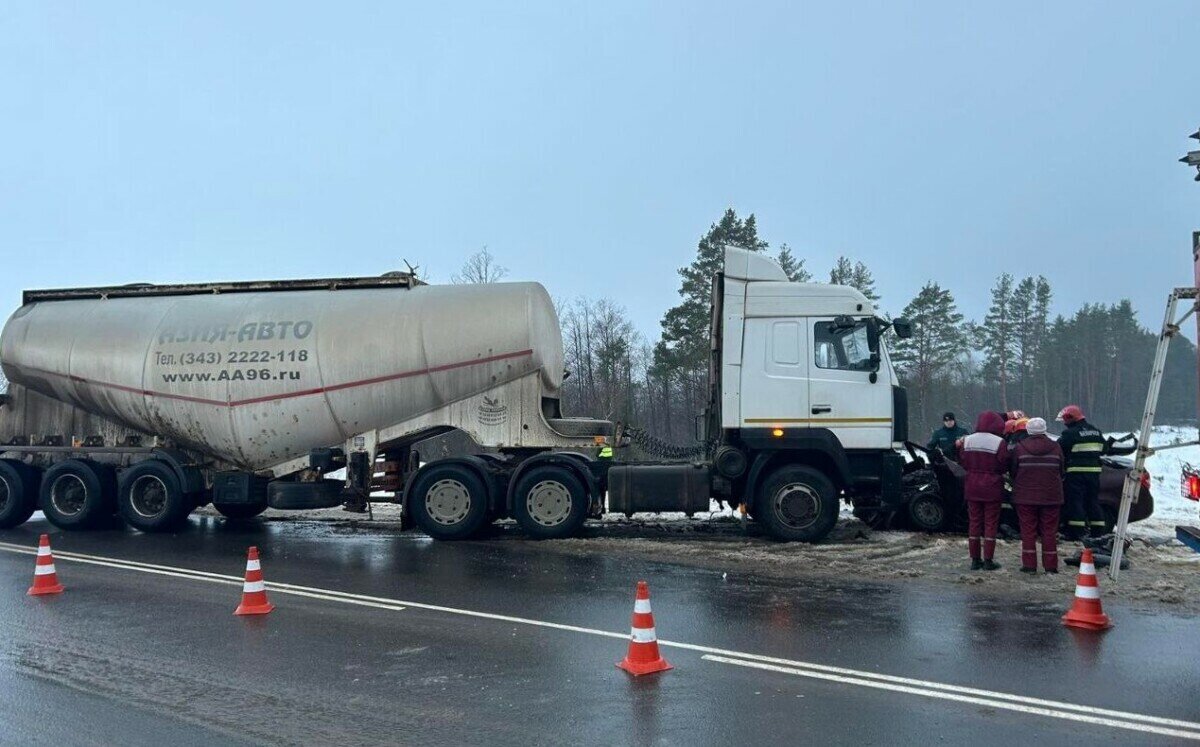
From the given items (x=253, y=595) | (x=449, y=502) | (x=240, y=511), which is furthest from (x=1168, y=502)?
(x=240, y=511)

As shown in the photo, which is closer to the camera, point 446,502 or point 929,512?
point 446,502

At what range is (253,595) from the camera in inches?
294

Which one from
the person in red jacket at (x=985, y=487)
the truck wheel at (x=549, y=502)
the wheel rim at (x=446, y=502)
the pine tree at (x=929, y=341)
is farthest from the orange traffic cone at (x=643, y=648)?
the pine tree at (x=929, y=341)

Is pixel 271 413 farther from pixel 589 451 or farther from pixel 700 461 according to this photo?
pixel 700 461

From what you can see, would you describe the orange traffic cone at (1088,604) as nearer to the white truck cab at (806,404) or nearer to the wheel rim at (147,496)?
the white truck cab at (806,404)

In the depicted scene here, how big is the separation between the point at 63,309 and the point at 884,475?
→ 495 inches

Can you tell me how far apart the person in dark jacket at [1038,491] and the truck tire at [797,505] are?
92.8 inches

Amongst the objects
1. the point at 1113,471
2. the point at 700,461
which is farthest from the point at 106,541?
the point at 1113,471

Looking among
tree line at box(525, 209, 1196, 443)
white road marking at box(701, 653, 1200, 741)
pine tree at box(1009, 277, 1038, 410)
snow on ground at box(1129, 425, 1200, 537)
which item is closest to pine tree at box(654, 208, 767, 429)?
tree line at box(525, 209, 1196, 443)

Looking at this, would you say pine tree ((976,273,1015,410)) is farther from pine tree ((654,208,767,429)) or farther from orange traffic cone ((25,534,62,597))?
orange traffic cone ((25,534,62,597))

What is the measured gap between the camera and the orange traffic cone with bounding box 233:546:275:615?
7.44m

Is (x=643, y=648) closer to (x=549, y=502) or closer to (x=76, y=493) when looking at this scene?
(x=549, y=502)

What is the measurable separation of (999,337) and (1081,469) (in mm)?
54065

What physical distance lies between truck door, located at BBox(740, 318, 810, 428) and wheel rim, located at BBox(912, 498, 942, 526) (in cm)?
244
